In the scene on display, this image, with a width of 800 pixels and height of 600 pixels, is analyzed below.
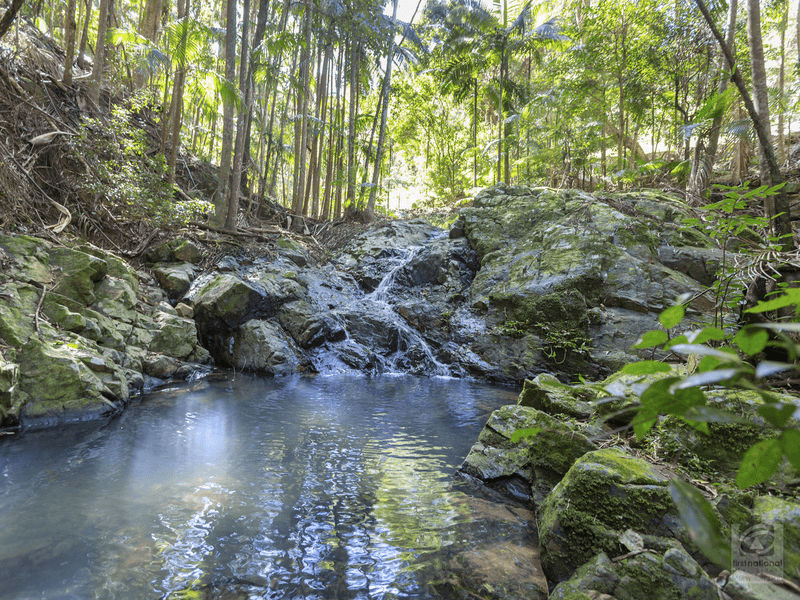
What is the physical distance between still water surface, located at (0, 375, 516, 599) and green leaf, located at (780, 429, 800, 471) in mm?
2350

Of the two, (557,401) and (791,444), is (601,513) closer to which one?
(557,401)

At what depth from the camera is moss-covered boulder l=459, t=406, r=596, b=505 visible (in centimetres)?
329

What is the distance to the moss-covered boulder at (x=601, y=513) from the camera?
2338 millimetres

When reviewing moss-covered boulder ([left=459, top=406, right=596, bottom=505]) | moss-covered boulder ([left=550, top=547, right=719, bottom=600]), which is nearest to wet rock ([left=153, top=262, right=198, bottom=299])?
moss-covered boulder ([left=459, top=406, right=596, bottom=505])

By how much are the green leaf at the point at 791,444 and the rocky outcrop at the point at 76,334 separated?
5759mm

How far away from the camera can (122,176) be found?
800 cm

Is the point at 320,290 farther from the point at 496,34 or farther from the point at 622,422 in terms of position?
the point at 496,34

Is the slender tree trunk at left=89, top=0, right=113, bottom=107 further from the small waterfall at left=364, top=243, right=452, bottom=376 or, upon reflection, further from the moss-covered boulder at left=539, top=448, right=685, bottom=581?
the moss-covered boulder at left=539, top=448, right=685, bottom=581

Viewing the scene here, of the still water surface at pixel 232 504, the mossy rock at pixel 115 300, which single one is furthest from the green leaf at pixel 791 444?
the mossy rock at pixel 115 300

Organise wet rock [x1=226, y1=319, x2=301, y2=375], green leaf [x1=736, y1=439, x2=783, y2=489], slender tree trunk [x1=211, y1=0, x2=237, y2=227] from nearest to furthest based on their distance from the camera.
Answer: green leaf [x1=736, y1=439, x2=783, y2=489] → wet rock [x1=226, y1=319, x2=301, y2=375] → slender tree trunk [x1=211, y1=0, x2=237, y2=227]

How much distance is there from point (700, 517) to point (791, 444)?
0.51ft

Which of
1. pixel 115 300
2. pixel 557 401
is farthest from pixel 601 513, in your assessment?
pixel 115 300

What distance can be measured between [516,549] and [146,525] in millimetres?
2549

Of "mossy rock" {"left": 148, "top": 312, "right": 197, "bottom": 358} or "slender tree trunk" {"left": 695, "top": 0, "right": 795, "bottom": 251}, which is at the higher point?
"slender tree trunk" {"left": 695, "top": 0, "right": 795, "bottom": 251}
